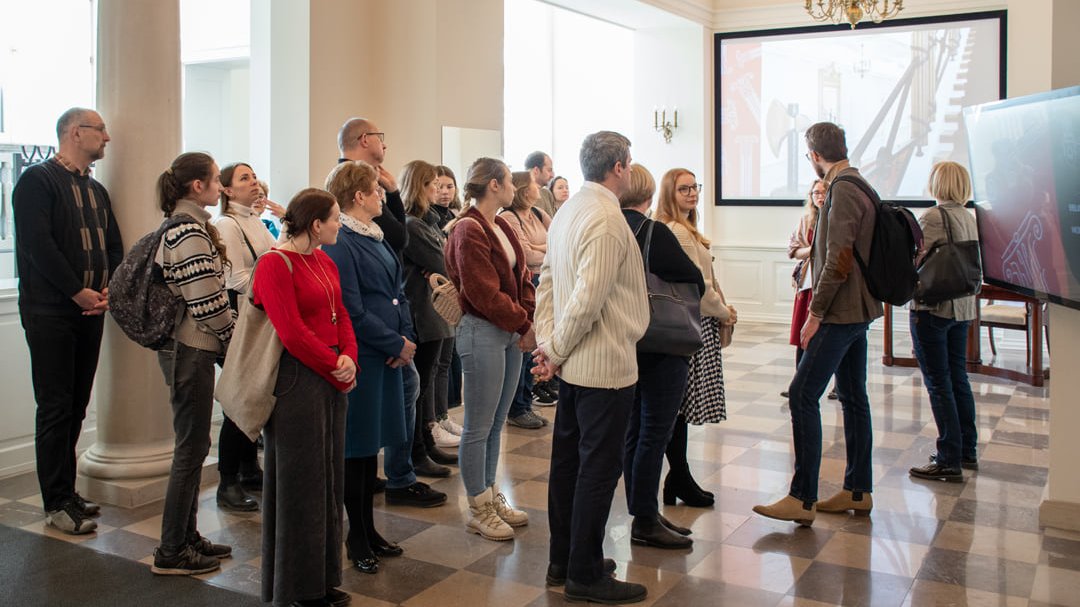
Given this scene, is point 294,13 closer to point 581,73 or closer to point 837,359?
point 837,359

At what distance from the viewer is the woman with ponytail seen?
3664 mm

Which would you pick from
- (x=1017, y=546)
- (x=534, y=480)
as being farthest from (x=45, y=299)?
(x=1017, y=546)

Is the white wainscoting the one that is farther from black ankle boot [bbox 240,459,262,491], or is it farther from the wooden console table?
black ankle boot [bbox 240,459,262,491]

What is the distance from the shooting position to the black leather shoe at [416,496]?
455 cm

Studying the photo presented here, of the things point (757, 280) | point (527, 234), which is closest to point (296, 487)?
point (527, 234)

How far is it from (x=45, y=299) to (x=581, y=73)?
883cm

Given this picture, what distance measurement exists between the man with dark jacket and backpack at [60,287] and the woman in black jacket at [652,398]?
2.30 meters

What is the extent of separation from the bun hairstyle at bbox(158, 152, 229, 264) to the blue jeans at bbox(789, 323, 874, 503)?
7.95 ft

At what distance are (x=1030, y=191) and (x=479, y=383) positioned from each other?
2.48m

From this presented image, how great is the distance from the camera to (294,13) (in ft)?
21.2

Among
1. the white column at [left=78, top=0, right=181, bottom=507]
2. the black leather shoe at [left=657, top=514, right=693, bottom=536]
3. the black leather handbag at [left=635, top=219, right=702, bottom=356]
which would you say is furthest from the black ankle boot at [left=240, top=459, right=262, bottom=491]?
the black leather handbag at [left=635, top=219, right=702, bottom=356]

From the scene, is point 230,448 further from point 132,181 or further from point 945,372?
point 945,372

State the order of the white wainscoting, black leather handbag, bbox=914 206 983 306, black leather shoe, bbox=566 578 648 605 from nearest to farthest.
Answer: black leather shoe, bbox=566 578 648 605 → black leather handbag, bbox=914 206 983 306 → the white wainscoting

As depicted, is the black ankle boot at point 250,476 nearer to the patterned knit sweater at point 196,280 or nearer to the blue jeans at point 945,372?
the patterned knit sweater at point 196,280
